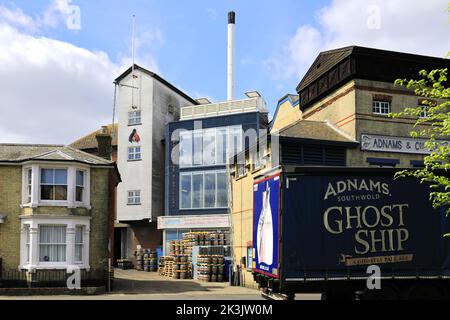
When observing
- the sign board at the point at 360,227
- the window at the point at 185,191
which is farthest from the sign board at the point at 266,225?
the window at the point at 185,191

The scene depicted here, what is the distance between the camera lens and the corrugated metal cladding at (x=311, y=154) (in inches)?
921

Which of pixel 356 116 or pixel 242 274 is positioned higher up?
pixel 356 116

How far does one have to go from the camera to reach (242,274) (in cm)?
2723

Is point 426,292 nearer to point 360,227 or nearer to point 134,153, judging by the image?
point 360,227

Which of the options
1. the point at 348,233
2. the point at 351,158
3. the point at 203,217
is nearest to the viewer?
the point at 348,233

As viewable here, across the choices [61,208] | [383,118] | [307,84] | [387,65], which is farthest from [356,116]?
[61,208]

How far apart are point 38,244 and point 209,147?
21420 mm

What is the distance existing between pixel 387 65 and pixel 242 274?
13.2m

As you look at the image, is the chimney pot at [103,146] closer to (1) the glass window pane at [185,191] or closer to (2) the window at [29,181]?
(2) the window at [29,181]

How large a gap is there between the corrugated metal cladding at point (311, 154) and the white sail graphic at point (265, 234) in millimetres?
8413

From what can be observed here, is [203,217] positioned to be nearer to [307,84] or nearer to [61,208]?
[307,84]

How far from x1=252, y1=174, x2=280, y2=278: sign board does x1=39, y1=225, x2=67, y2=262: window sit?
36.0 ft

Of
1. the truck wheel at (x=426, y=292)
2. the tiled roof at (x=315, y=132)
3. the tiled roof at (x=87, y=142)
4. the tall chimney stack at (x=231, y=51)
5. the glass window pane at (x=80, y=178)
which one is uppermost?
the tall chimney stack at (x=231, y=51)

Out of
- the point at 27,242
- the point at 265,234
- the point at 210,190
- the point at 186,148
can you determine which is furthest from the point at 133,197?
the point at 265,234
